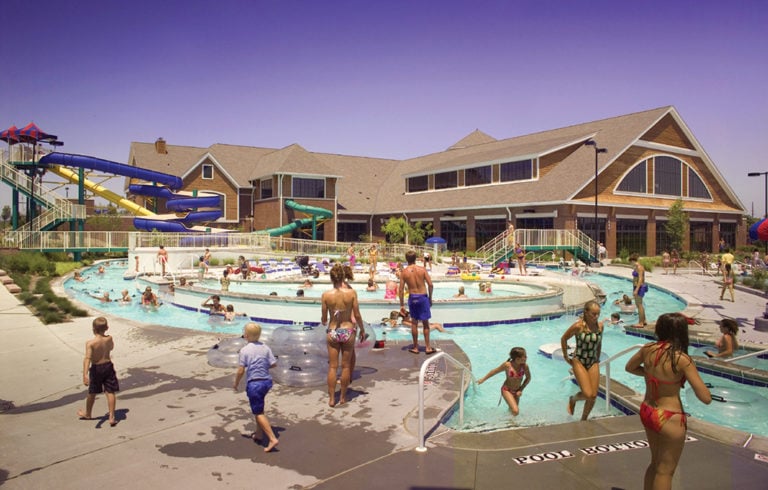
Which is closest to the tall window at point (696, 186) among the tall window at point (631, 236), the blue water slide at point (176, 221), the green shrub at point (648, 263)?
the tall window at point (631, 236)

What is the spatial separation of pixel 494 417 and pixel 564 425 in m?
1.33

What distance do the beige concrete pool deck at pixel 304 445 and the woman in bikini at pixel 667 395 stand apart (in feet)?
2.22

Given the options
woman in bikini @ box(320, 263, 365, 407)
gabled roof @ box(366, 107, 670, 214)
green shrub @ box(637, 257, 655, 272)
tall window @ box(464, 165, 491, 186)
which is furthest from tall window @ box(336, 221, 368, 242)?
woman in bikini @ box(320, 263, 365, 407)

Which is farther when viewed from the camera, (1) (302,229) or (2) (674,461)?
(1) (302,229)

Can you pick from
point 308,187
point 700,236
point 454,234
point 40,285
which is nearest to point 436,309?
point 40,285

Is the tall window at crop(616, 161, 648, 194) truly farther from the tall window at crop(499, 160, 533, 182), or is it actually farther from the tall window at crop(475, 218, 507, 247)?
the tall window at crop(475, 218, 507, 247)

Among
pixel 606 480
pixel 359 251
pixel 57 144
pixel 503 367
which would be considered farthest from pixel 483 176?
pixel 606 480

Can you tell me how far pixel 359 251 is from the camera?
34969 millimetres

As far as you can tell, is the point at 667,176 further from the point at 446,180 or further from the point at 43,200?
the point at 43,200

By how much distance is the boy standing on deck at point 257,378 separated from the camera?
5316 mm

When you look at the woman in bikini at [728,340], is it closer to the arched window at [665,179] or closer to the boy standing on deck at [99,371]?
the boy standing on deck at [99,371]

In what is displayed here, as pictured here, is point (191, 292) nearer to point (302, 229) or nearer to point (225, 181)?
point (302, 229)

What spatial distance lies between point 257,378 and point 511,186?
33193mm

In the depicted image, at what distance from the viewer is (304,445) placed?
5430mm
